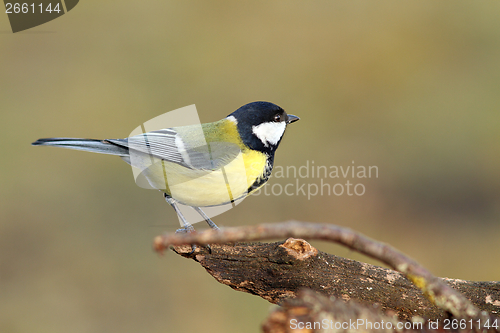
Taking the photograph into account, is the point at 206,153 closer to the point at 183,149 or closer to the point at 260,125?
the point at 183,149

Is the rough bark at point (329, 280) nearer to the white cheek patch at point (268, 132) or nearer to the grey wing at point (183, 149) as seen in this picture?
the grey wing at point (183, 149)

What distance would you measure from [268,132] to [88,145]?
1019 mm

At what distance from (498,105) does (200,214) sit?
10.7ft

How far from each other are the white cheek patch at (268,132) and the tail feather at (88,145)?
0.77 meters

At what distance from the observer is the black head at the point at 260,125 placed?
7.19 ft

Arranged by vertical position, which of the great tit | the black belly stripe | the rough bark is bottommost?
the rough bark

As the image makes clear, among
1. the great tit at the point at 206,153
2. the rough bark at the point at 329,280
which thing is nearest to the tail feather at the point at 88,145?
the great tit at the point at 206,153

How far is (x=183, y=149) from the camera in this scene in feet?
6.91

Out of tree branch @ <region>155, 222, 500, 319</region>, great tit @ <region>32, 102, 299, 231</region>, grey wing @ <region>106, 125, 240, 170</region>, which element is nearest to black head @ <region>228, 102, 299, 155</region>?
great tit @ <region>32, 102, 299, 231</region>

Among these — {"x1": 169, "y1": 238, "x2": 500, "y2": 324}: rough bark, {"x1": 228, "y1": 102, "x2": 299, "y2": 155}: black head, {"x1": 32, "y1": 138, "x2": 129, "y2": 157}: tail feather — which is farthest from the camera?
{"x1": 228, "y1": 102, "x2": 299, "y2": 155}: black head

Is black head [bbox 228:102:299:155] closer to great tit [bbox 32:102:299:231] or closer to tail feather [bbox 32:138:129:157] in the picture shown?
great tit [bbox 32:102:299:231]

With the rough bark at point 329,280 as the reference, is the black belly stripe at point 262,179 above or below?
above

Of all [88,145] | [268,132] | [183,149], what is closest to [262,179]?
[268,132]

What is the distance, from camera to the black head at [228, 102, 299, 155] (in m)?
2.19
